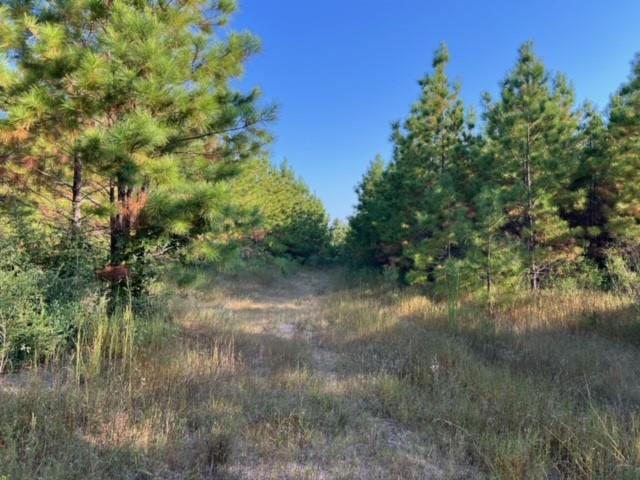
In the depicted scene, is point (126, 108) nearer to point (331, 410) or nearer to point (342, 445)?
point (331, 410)

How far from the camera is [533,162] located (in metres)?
8.05

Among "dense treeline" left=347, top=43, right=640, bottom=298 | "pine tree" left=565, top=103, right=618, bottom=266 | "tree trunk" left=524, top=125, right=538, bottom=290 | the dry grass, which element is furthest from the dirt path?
"pine tree" left=565, top=103, right=618, bottom=266

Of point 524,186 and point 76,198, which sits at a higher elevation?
point 524,186

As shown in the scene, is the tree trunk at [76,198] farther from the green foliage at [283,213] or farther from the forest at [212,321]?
the green foliage at [283,213]

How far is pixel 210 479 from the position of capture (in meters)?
2.16

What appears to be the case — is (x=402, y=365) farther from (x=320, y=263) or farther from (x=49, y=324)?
(x=320, y=263)

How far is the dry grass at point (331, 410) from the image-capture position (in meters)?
2.28

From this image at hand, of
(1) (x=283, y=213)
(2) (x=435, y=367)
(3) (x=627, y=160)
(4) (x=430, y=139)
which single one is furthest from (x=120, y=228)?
(1) (x=283, y=213)

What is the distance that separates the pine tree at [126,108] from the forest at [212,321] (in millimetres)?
29

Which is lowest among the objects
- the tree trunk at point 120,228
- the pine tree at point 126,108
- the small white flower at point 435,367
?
the small white flower at point 435,367

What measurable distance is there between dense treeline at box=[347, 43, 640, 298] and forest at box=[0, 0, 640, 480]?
0.09 m

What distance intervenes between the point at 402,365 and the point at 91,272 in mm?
4018

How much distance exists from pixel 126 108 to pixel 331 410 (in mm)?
4115

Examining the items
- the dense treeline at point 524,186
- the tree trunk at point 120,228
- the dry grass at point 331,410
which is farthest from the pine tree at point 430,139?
the tree trunk at point 120,228
